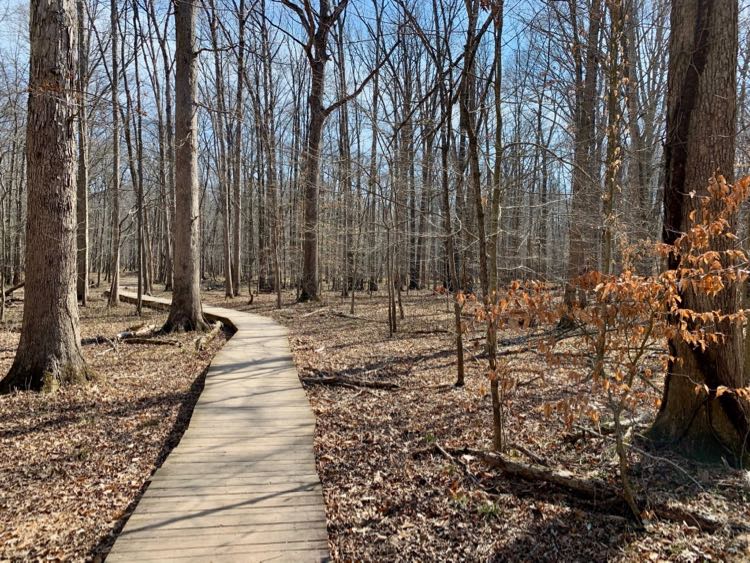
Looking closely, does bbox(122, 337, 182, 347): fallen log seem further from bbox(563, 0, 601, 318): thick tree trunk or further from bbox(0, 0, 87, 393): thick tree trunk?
bbox(563, 0, 601, 318): thick tree trunk

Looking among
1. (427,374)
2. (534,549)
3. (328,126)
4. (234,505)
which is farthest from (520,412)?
(328,126)

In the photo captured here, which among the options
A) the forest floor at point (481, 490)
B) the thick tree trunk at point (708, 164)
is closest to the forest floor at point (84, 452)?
the forest floor at point (481, 490)

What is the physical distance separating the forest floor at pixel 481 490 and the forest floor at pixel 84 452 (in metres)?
1.51

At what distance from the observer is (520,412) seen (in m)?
5.24

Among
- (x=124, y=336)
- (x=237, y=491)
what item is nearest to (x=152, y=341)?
(x=124, y=336)

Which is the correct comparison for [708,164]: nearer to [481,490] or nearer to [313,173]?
[481,490]

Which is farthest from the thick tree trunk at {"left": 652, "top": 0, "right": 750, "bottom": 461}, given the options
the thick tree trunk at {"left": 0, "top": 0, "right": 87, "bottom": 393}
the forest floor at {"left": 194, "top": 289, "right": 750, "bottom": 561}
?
the thick tree trunk at {"left": 0, "top": 0, "right": 87, "bottom": 393}

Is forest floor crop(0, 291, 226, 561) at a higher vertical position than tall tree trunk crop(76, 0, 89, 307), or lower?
lower

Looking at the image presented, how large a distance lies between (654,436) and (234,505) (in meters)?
3.38

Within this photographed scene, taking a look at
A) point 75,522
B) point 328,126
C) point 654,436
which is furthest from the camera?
point 328,126

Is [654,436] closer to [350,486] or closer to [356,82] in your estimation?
[350,486]

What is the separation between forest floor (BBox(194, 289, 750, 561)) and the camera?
9.27 ft

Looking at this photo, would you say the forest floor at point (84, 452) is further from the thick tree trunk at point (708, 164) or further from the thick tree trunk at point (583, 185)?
the thick tree trunk at point (583, 185)

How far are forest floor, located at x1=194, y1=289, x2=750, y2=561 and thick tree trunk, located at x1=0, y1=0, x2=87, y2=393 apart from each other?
3143 millimetres
